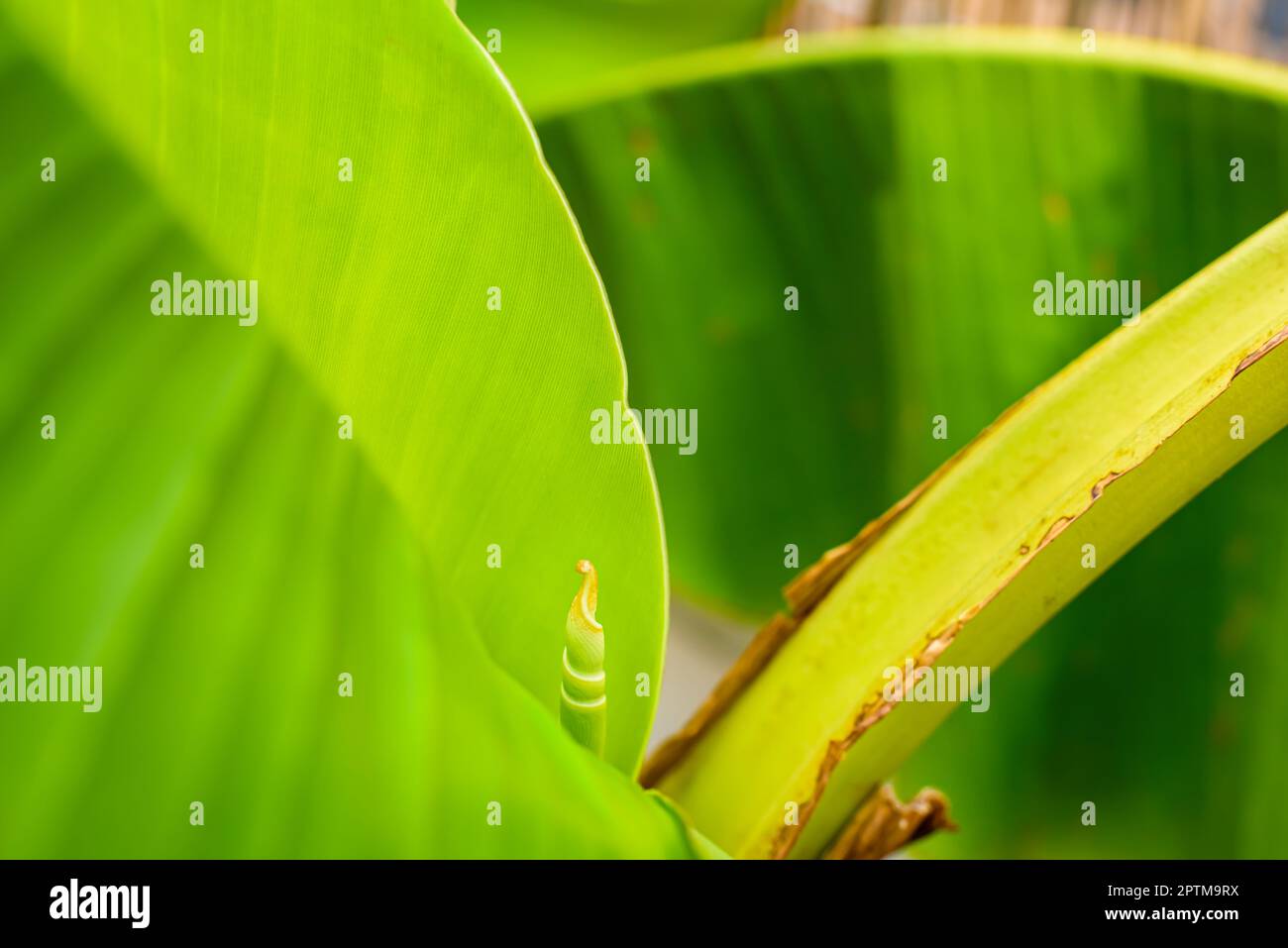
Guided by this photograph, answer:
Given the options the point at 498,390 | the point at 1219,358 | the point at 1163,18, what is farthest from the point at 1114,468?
the point at 1163,18

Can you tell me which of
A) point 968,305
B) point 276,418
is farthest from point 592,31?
point 276,418

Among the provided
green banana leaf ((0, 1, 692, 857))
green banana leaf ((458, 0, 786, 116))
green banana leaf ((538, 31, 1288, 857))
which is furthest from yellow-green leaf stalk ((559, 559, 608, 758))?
green banana leaf ((458, 0, 786, 116))

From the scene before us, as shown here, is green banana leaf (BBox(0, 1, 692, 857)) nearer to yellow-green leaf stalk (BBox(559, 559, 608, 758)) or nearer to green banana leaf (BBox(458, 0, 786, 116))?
yellow-green leaf stalk (BBox(559, 559, 608, 758))

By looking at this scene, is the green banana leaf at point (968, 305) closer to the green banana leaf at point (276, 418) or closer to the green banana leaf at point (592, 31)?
the green banana leaf at point (592, 31)

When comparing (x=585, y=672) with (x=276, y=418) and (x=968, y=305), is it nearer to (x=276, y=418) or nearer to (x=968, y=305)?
(x=276, y=418)

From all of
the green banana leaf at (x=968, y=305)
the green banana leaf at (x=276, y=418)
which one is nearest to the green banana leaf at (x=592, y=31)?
the green banana leaf at (x=968, y=305)

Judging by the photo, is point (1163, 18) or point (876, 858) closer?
point (876, 858)

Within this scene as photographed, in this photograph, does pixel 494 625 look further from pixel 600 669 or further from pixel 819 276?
pixel 819 276

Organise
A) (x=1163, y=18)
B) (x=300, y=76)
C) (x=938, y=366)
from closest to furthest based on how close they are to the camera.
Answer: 1. (x=300, y=76)
2. (x=938, y=366)
3. (x=1163, y=18)
